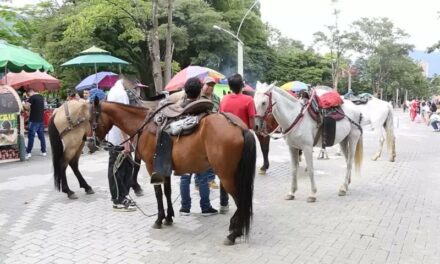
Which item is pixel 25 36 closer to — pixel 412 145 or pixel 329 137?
pixel 412 145

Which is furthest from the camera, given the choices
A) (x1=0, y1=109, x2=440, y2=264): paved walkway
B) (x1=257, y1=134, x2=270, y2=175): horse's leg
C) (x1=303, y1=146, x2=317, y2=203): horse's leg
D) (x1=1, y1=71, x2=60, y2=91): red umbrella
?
(x1=1, y1=71, x2=60, y2=91): red umbrella

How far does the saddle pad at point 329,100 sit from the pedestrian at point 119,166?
125 inches

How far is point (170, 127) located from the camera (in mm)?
5004

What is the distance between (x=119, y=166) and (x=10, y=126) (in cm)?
599

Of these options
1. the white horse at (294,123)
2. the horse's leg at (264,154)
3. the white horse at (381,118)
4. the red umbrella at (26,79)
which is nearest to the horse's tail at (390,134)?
the white horse at (381,118)

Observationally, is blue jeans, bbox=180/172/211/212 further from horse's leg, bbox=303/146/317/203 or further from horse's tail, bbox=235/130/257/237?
horse's leg, bbox=303/146/317/203

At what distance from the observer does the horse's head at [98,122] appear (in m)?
5.38

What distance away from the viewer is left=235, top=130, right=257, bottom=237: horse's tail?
4.61 m

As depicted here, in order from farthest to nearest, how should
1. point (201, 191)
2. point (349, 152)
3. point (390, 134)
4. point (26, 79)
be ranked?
point (26, 79), point (390, 134), point (349, 152), point (201, 191)

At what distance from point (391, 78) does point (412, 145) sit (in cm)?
5075

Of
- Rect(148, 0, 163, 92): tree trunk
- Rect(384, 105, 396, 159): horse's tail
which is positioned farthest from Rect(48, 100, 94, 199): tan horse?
Rect(148, 0, 163, 92): tree trunk

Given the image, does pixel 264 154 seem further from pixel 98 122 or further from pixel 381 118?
pixel 98 122

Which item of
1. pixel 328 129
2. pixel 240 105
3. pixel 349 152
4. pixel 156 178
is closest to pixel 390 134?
pixel 349 152

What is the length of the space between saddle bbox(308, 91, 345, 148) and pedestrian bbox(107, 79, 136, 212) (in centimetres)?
291
